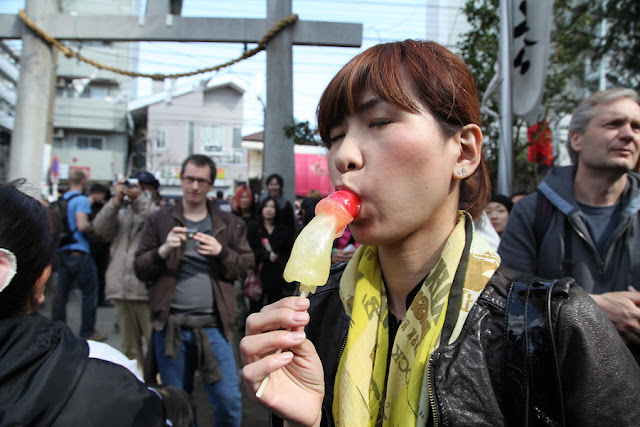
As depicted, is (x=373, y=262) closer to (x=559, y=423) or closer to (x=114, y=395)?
(x=559, y=423)

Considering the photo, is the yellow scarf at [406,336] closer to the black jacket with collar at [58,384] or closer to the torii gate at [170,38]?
the black jacket with collar at [58,384]

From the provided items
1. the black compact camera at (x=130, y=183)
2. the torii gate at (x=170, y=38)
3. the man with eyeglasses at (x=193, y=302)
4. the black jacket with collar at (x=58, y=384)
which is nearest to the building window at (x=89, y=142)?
the torii gate at (x=170, y=38)

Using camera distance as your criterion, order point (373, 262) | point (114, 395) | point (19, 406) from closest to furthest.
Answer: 1. point (19, 406)
2. point (114, 395)
3. point (373, 262)

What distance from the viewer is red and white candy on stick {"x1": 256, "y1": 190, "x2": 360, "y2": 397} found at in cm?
102

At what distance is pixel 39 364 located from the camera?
1.26 m

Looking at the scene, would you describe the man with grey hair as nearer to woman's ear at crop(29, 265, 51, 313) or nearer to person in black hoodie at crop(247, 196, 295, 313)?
woman's ear at crop(29, 265, 51, 313)

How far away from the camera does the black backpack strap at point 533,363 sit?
102cm

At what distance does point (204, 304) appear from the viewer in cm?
340

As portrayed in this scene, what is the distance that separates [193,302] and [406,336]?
2495mm

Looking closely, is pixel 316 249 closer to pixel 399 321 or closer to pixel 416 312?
pixel 416 312

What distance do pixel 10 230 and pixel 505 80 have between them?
506cm

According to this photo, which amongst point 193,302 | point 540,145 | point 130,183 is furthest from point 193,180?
point 540,145

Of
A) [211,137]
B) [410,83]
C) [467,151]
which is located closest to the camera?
[410,83]

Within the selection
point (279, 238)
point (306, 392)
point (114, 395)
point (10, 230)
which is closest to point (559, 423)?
point (306, 392)
